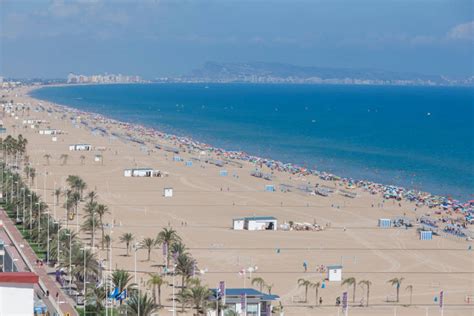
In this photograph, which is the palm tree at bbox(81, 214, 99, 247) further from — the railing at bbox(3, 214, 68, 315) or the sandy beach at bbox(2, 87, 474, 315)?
the railing at bbox(3, 214, 68, 315)

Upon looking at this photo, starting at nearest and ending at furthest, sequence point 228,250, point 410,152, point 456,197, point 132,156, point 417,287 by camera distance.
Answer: point 417,287 < point 228,250 < point 456,197 < point 132,156 < point 410,152

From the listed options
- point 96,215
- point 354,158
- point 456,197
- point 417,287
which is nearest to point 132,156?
point 354,158

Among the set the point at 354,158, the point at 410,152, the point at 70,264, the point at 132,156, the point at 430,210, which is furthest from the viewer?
the point at 410,152

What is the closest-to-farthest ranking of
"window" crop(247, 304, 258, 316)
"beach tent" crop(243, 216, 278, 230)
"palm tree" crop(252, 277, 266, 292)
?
1. "window" crop(247, 304, 258, 316)
2. "palm tree" crop(252, 277, 266, 292)
3. "beach tent" crop(243, 216, 278, 230)

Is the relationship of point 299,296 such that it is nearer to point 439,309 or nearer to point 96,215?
point 439,309

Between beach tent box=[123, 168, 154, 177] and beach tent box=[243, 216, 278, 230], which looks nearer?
beach tent box=[243, 216, 278, 230]

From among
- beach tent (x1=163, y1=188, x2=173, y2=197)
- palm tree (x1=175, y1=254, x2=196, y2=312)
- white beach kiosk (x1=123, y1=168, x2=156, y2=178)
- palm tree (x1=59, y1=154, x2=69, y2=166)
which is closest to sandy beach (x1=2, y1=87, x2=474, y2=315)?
palm tree (x1=59, y1=154, x2=69, y2=166)
